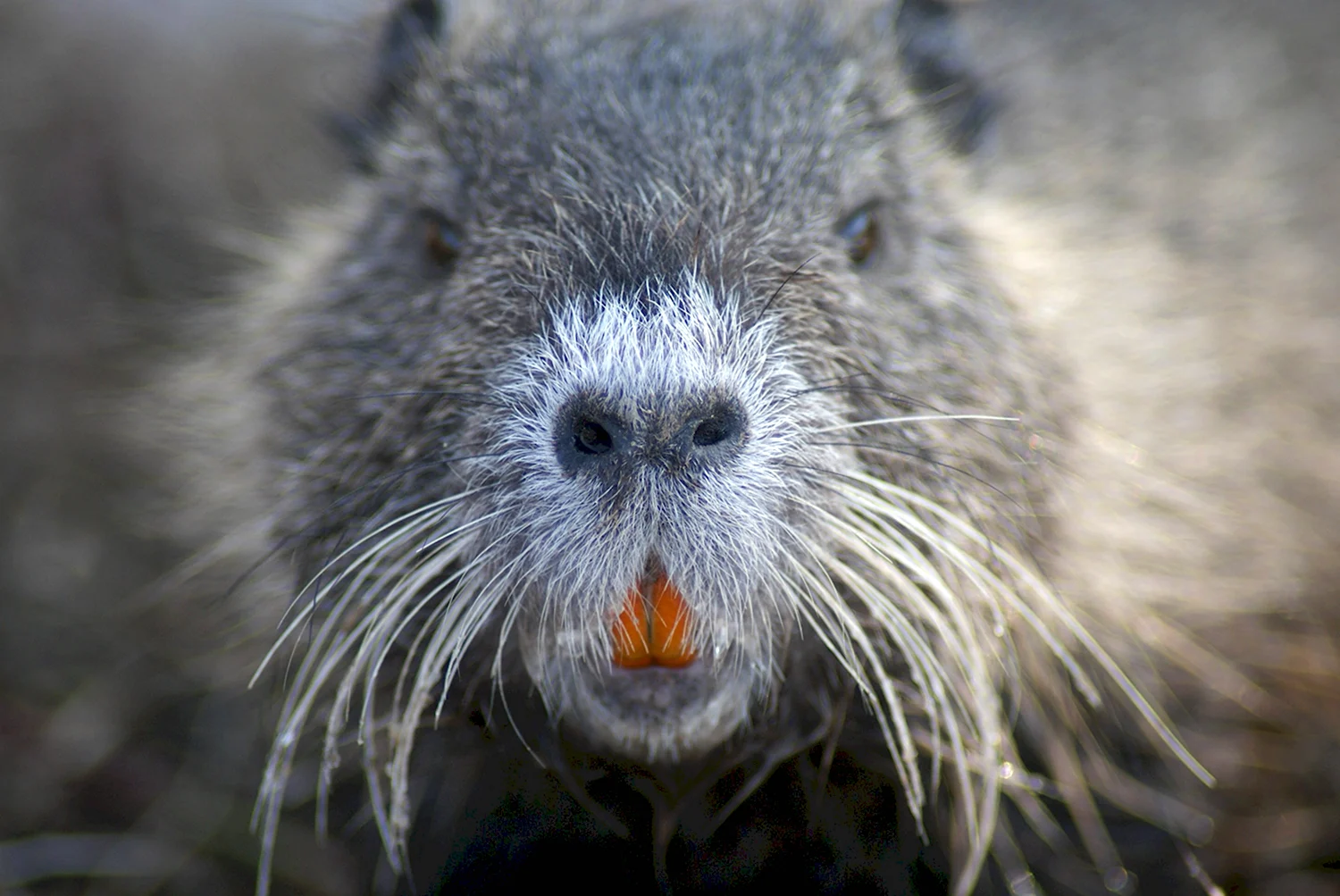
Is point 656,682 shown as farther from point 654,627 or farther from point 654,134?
point 654,134

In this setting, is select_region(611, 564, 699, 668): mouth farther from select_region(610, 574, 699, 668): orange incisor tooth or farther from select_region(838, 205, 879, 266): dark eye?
select_region(838, 205, 879, 266): dark eye

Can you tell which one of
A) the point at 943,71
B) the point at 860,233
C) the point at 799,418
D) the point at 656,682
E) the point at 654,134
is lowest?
the point at 656,682

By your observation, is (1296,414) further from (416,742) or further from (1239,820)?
(416,742)

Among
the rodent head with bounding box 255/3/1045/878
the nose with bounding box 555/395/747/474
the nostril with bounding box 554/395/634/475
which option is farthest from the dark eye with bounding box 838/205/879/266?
the nostril with bounding box 554/395/634/475

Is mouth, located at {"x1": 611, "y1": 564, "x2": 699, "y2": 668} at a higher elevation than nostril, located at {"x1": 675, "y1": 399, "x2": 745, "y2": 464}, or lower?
lower

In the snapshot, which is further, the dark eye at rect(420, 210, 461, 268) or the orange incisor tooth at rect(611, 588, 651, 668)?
the dark eye at rect(420, 210, 461, 268)

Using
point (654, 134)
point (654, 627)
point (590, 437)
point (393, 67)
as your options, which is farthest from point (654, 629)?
point (393, 67)

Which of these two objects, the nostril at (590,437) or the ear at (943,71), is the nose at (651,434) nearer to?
the nostril at (590,437)
